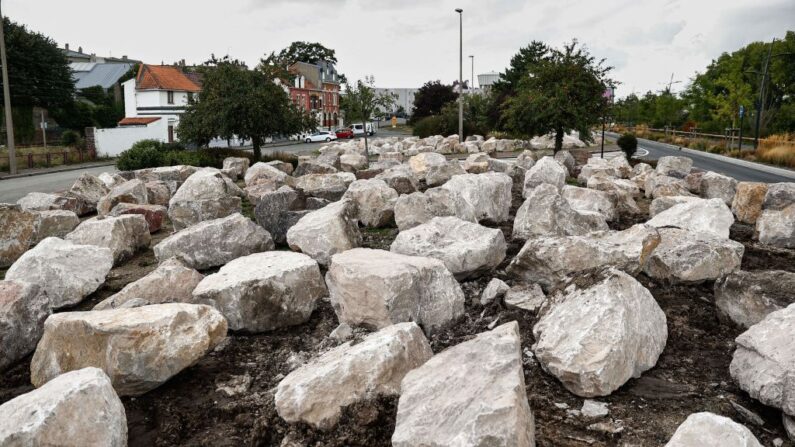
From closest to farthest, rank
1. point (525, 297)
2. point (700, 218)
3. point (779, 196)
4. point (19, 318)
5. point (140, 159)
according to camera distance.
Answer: point (19, 318) < point (525, 297) < point (700, 218) < point (779, 196) < point (140, 159)

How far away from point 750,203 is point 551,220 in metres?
5.03

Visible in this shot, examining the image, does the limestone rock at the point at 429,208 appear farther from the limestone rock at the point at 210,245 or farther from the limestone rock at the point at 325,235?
the limestone rock at the point at 210,245

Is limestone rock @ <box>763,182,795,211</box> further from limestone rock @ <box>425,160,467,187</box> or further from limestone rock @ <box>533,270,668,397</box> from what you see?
limestone rock @ <box>533,270,668,397</box>

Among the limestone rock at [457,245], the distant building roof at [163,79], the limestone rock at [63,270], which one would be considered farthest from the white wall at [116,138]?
the limestone rock at [457,245]

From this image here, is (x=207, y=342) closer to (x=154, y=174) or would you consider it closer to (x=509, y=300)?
(x=509, y=300)

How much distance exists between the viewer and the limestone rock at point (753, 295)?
236 inches

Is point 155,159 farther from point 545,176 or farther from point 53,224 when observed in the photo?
point 545,176

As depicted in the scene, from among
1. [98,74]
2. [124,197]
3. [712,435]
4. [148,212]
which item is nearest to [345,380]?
[712,435]

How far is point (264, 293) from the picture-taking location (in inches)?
249

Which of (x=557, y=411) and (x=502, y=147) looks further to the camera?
(x=502, y=147)

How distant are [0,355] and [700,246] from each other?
771 centimetres

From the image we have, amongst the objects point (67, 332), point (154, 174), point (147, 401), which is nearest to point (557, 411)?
point (147, 401)

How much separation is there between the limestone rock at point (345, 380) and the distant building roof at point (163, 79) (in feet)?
164

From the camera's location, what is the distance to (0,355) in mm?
5812
